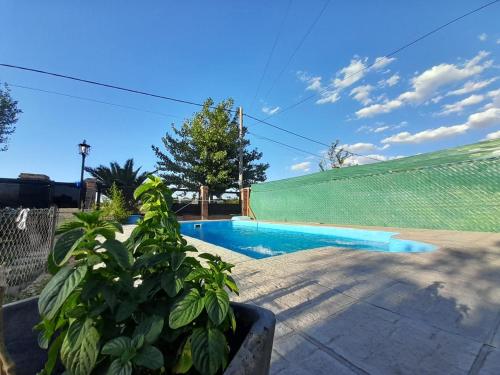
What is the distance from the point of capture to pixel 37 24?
291 inches

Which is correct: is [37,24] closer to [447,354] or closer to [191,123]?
[191,123]

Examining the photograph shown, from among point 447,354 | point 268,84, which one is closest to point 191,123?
point 268,84

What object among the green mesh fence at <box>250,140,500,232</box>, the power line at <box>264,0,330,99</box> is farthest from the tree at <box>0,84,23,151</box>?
the green mesh fence at <box>250,140,500,232</box>

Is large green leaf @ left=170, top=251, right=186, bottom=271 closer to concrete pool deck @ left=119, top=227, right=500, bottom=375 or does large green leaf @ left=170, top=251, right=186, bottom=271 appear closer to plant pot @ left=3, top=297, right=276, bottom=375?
plant pot @ left=3, top=297, right=276, bottom=375

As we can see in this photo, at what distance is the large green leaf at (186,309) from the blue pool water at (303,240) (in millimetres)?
5214

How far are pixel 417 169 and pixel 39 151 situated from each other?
1931 centimetres

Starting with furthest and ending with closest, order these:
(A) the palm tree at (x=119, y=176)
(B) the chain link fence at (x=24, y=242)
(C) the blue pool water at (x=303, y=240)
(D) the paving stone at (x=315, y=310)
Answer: (A) the palm tree at (x=119, y=176), (C) the blue pool water at (x=303, y=240), (B) the chain link fence at (x=24, y=242), (D) the paving stone at (x=315, y=310)

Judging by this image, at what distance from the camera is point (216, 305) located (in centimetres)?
65

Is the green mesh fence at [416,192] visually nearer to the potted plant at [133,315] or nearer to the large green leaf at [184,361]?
the potted plant at [133,315]

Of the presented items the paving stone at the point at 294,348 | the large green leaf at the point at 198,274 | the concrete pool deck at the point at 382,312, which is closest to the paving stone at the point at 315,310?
the concrete pool deck at the point at 382,312

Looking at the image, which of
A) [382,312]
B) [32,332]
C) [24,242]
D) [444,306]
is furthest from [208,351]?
[24,242]

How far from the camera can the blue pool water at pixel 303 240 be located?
6009 millimetres

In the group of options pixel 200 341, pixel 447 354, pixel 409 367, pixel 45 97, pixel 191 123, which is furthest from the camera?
pixel 191 123

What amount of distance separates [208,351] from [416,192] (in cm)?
871
